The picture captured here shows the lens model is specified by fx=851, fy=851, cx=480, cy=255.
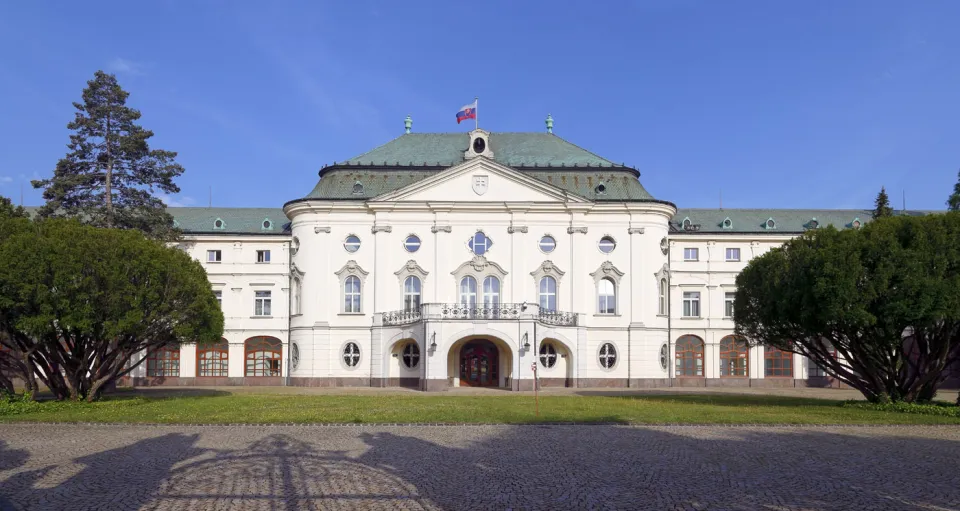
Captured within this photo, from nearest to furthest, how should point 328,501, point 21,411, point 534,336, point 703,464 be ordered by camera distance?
point 328,501
point 703,464
point 21,411
point 534,336

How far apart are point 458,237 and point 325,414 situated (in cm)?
2416

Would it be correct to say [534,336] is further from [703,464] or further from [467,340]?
[703,464]

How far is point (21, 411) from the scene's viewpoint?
27.5m

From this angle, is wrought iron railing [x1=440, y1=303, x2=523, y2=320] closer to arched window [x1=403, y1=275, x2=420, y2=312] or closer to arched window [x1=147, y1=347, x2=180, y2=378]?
arched window [x1=403, y1=275, x2=420, y2=312]

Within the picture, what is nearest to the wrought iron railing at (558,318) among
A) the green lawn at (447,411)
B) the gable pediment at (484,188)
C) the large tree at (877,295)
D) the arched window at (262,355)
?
the gable pediment at (484,188)

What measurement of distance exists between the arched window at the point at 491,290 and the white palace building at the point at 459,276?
2.3 inches

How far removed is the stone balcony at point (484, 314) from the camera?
4566 centimetres

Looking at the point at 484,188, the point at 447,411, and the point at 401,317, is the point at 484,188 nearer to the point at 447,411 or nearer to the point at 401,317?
the point at 401,317

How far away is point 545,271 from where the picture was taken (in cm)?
5000

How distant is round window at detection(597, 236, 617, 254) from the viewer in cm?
5072

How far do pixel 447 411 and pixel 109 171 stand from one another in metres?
29.6

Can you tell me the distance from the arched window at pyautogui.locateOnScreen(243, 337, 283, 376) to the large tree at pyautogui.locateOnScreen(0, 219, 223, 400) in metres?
17.6

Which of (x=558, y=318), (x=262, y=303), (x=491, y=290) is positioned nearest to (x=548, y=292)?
(x=558, y=318)

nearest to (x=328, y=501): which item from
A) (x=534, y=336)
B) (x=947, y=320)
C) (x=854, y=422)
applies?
(x=854, y=422)
